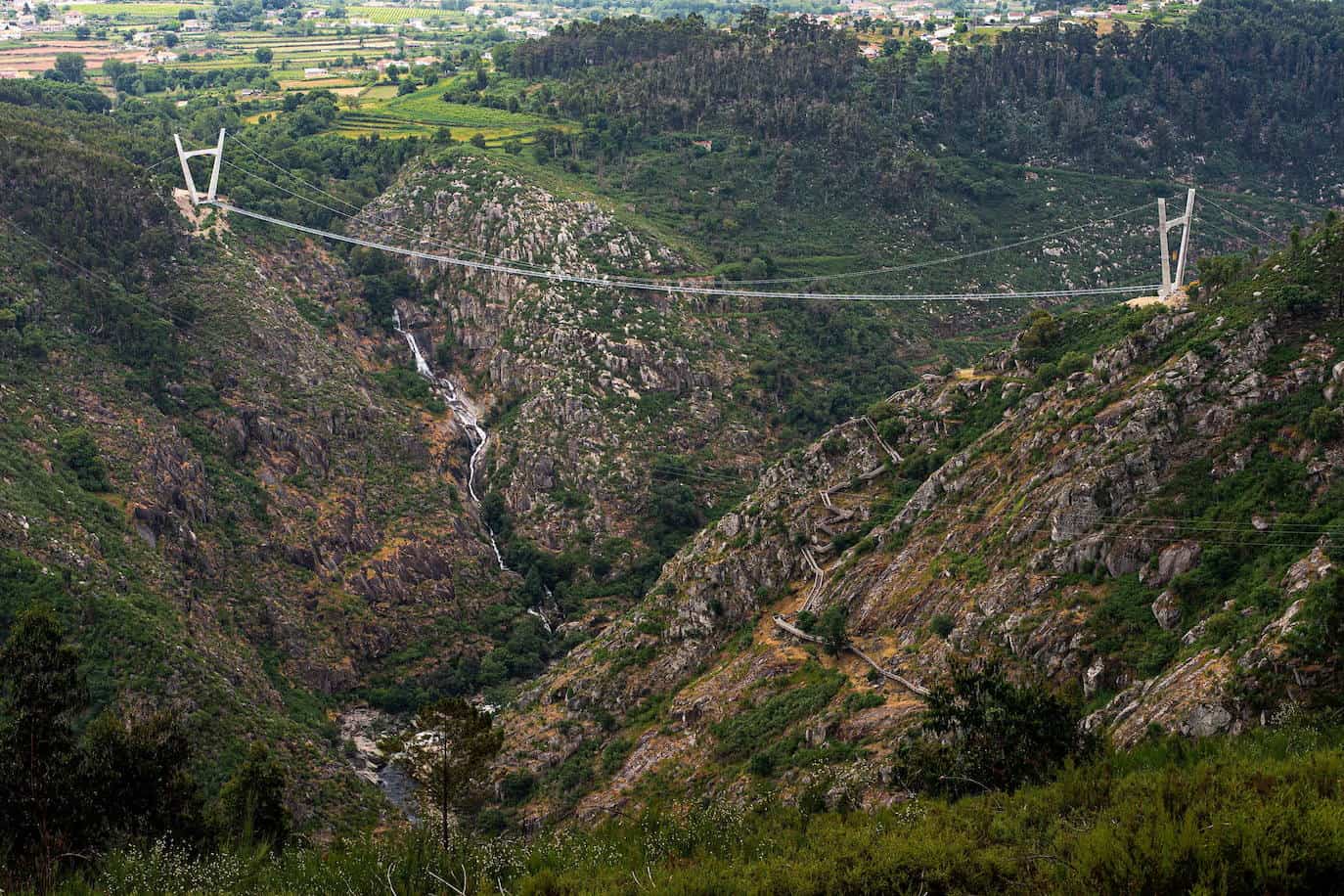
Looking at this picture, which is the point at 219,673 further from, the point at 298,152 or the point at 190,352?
the point at 298,152

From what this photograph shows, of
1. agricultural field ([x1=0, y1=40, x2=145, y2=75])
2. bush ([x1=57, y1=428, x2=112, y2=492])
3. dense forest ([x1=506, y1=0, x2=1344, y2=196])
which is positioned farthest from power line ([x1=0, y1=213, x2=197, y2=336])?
agricultural field ([x1=0, y1=40, x2=145, y2=75])

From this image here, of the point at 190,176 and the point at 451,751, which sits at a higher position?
the point at 190,176

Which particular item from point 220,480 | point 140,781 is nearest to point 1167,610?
point 140,781

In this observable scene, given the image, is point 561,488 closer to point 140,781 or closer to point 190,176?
point 190,176

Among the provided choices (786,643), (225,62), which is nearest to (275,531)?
(786,643)

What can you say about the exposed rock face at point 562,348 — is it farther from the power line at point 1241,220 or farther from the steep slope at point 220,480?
the power line at point 1241,220

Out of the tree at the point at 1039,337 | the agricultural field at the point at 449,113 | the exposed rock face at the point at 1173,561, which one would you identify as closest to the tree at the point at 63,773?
the exposed rock face at the point at 1173,561

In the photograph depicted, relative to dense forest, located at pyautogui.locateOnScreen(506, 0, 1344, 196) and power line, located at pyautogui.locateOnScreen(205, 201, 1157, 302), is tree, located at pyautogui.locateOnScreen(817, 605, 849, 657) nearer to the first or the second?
power line, located at pyautogui.locateOnScreen(205, 201, 1157, 302)
